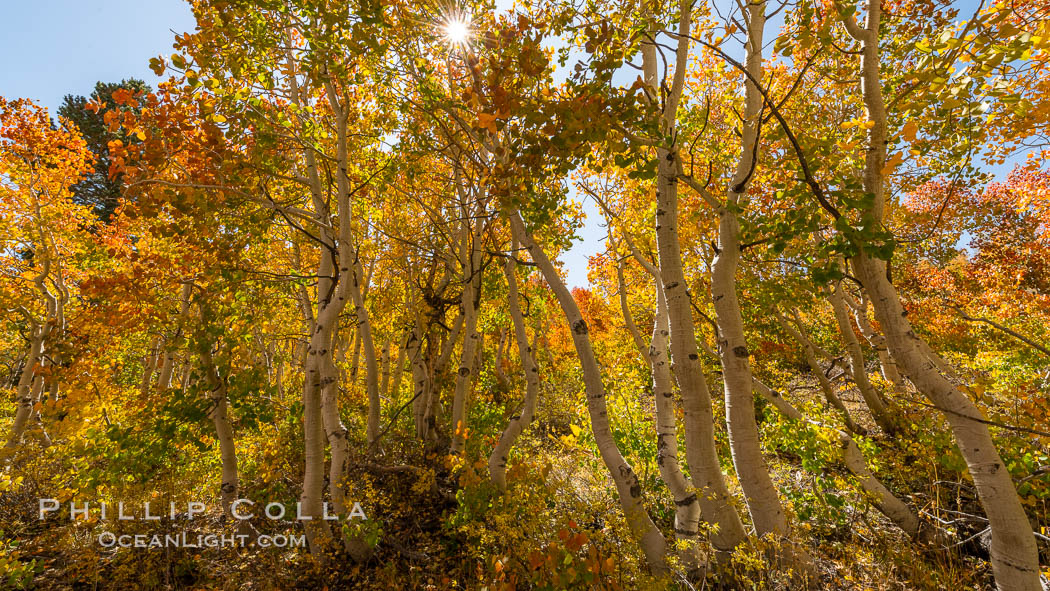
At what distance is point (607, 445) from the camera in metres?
3.46

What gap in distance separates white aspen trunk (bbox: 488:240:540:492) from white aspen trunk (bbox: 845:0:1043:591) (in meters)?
3.27

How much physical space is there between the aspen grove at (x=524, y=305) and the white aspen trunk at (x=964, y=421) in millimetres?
17

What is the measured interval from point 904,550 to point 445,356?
6542mm

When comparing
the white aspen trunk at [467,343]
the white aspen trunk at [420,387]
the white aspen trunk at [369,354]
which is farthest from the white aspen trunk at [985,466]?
the white aspen trunk at [420,387]

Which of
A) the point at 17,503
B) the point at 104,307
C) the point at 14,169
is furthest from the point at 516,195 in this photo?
the point at 14,169

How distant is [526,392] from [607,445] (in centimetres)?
149

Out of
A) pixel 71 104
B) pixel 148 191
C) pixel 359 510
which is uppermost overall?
pixel 71 104

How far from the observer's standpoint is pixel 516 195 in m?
2.89

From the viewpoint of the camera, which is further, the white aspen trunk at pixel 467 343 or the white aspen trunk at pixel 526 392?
the white aspen trunk at pixel 467 343

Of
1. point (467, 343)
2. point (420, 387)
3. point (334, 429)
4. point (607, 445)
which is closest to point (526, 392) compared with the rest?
point (607, 445)

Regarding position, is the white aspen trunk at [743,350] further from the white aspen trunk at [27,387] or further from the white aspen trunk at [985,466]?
the white aspen trunk at [27,387]

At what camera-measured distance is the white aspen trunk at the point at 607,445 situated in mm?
3293

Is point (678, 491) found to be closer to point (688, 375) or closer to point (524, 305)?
point (688, 375)

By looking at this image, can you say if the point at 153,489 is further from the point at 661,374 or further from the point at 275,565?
the point at 661,374
